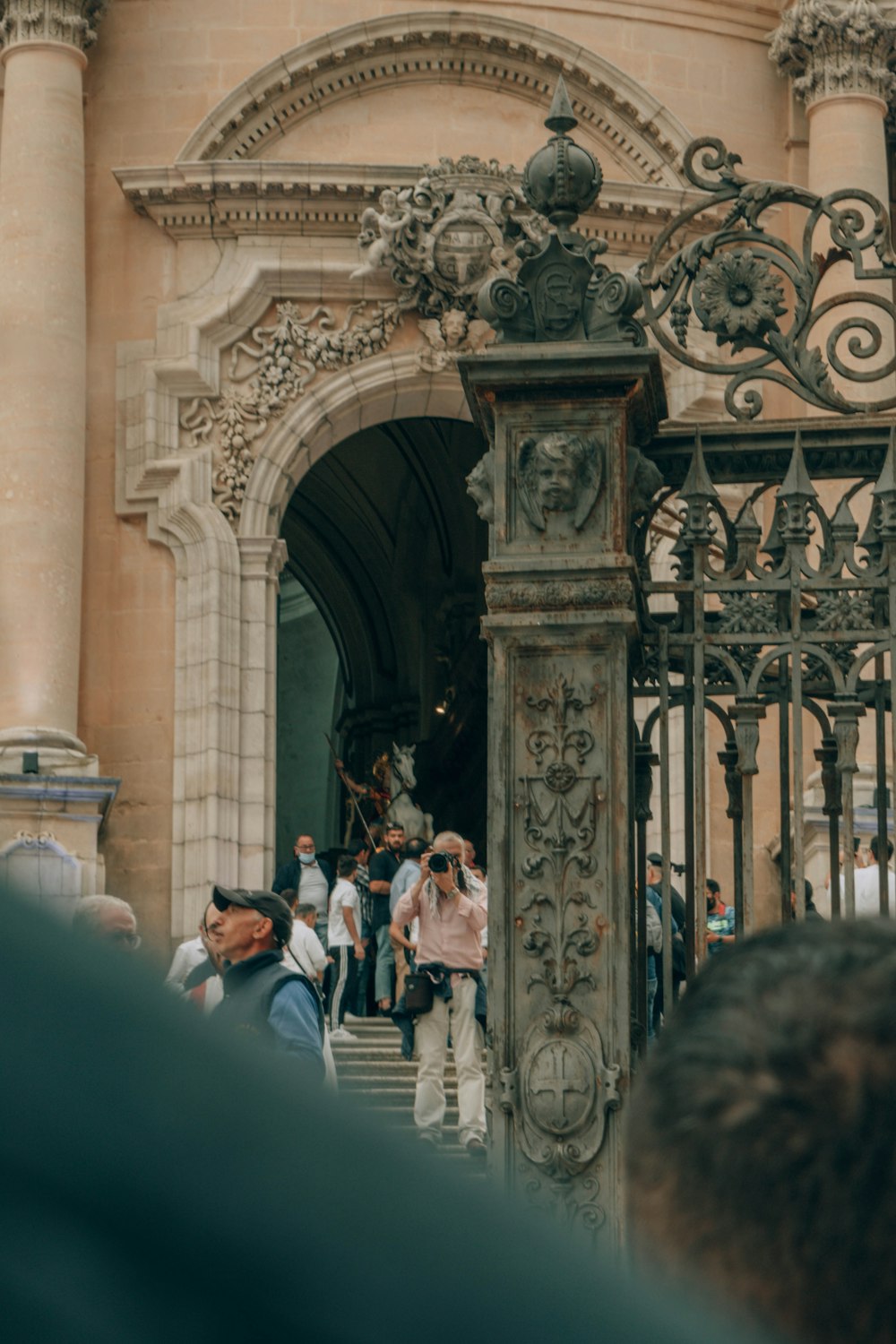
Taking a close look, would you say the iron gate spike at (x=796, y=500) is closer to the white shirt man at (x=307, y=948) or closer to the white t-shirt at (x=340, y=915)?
the white shirt man at (x=307, y=948)

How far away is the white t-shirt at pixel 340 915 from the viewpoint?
16453 mm

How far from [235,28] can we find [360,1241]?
20497 millimetres

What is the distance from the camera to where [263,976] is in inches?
245

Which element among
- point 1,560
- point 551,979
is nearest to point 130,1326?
point 551,979

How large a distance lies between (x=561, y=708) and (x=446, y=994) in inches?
247

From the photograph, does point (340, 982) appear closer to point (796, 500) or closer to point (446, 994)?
point (446, 994)

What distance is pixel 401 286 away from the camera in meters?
19.9

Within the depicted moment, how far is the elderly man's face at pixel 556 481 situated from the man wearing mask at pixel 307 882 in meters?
11.0

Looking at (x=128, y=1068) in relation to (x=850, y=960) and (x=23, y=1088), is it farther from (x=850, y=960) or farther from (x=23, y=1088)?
(x=850, y=960)

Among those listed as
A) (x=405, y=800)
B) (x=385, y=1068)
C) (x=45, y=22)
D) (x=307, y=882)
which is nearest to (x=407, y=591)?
(x=405, y=800)

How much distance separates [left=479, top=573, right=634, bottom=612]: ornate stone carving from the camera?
20.5 ft

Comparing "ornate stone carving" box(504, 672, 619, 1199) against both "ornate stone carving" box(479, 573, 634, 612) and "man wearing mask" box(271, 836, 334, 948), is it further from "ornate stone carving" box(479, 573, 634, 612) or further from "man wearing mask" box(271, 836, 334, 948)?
"man wearing mask" box(271, 836, 334, 948)

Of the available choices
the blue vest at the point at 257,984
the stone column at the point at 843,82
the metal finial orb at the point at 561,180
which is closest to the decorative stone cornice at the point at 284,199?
the stone column at the point at 843,82

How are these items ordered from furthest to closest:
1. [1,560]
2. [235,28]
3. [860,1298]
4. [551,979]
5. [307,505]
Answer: [307,505], [235,28], [1,560], [551,979], [860,1298]
